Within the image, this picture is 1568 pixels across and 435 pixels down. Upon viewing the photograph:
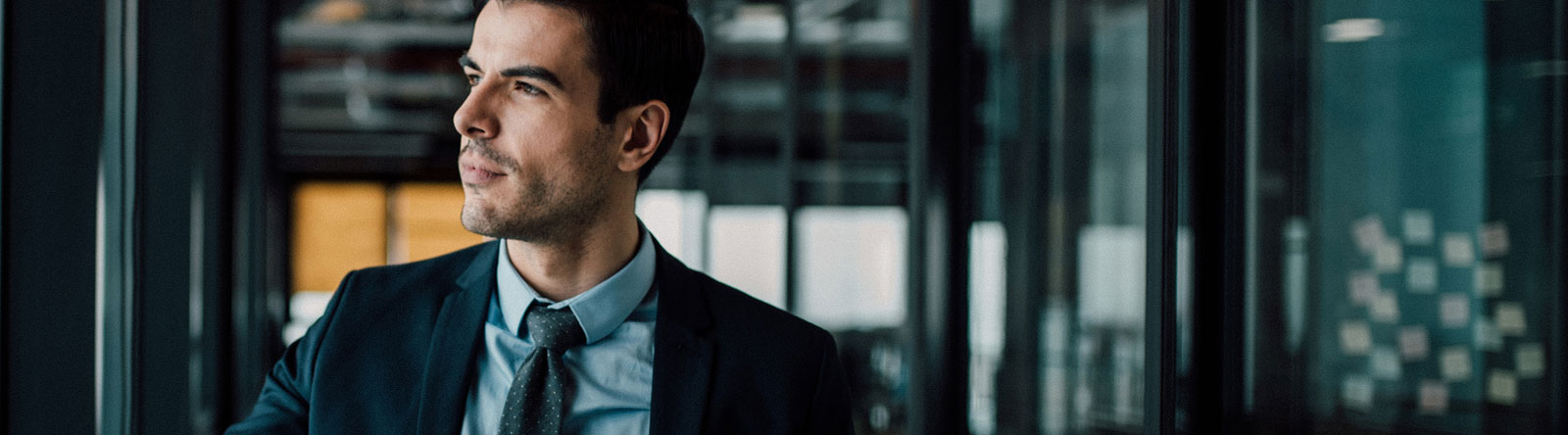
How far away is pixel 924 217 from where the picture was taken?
408 centimetres

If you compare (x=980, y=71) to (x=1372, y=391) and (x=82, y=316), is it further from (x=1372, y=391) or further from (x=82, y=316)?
(x=82, y=316)

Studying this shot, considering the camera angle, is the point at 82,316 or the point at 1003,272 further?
the point at 1003,272

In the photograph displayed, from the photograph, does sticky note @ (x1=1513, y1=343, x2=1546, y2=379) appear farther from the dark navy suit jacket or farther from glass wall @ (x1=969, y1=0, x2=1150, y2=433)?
the dark navy suit jacket

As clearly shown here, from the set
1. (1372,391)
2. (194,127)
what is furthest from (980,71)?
(194,127)

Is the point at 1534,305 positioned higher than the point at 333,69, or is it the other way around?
the point at 333,69

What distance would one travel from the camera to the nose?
4.67ft

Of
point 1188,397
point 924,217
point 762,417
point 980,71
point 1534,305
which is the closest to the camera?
point 762,417

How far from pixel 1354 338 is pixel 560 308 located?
269cm

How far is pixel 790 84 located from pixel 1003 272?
1.52m

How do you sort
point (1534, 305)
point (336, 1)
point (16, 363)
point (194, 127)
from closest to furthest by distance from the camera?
point (16, 363)
point (1534, 305)
point (194, 127)
point (336, 1)

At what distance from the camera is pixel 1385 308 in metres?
3.29

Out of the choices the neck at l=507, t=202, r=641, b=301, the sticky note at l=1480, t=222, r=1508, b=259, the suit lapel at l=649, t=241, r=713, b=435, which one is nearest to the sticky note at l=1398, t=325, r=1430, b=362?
the sticky note at l=1480, t=222, r=1508, b=259

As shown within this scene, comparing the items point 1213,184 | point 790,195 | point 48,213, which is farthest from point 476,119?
point 790,195

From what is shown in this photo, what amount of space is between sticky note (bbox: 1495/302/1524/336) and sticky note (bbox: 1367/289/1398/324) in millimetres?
384
